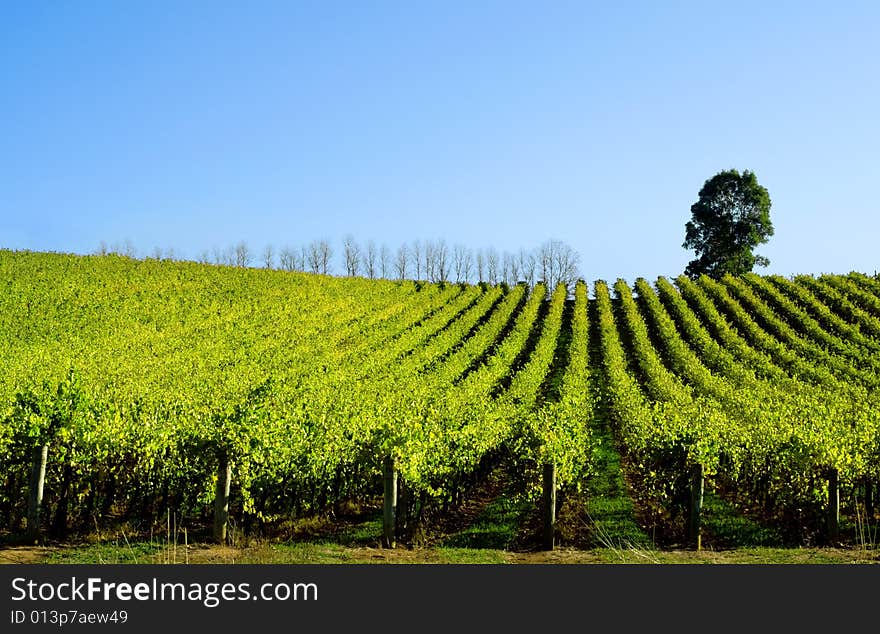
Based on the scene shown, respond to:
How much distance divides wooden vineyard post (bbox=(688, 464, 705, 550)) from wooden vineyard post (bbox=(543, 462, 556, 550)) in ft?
9.83

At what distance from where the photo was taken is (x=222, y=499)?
46.5 ft

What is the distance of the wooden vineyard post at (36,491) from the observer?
44.6ft

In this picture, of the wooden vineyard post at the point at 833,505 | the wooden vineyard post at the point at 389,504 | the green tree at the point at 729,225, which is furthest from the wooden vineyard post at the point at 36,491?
the green tree at the point at 729,225

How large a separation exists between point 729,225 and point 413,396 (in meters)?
75.6

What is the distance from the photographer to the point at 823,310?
57688 millimetres

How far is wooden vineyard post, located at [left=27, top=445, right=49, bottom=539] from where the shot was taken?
13.6 metres

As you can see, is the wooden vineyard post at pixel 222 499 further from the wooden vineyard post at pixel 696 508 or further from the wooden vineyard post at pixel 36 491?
the wooden vineyard post at pixel 696 508

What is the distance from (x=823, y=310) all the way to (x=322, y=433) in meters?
52.5

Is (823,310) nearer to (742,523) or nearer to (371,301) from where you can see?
(371,301)

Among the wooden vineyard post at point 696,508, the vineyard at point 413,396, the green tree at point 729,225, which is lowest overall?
the wooden vineyard post at point 696,508

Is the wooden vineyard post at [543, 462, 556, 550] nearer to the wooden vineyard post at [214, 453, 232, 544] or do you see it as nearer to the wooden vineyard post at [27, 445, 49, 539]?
the wooden vineyard post at [214, 453, 232, 544]

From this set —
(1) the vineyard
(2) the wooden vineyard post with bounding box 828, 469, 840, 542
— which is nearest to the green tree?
(1) the vineyard

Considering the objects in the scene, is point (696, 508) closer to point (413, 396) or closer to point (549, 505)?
point (549, 505)

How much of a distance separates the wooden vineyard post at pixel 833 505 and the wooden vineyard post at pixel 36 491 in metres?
15.7
